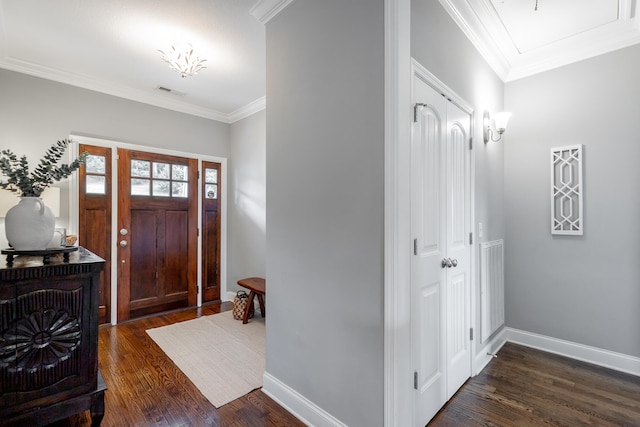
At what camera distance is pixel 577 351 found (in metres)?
2.55

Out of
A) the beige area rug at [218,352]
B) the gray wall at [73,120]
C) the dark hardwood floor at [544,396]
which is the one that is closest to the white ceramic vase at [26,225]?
the beige area rug at [218,352]

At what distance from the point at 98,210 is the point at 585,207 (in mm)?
4990

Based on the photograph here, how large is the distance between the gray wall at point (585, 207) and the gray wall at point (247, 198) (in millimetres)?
2900

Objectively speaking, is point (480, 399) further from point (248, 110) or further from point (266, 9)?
point (248, 110)

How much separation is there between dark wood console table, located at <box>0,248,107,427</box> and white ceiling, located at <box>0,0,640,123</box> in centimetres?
187

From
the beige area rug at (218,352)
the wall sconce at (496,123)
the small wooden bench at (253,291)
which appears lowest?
the beige area rug at (218,352)

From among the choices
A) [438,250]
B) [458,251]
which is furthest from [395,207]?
[458,251]

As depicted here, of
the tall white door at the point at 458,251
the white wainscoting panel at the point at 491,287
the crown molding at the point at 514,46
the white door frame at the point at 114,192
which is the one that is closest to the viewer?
the tall white door at the point at 458,251

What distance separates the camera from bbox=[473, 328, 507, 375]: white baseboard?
235cm

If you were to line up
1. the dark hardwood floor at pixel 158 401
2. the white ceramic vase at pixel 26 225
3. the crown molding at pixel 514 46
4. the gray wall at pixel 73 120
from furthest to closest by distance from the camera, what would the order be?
the gray wall at pixel 73 120 → the crown molding at pixel 514 46 → the dark hardwood floor at pixel 158 401 → the white ceramic vase at pixel 26 225

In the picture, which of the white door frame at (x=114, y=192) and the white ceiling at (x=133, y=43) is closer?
the white ceiling at (x=133, y=43)

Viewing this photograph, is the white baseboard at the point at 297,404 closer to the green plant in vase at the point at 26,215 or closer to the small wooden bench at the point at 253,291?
the small wooden bench at the point at 253,291

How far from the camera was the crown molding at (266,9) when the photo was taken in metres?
2.00

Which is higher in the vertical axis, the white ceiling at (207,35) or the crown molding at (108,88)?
the white ceiling at (207,35)
